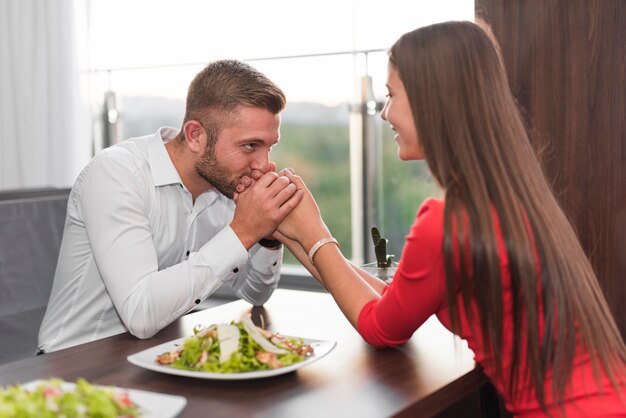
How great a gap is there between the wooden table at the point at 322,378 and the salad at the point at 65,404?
164 millimetres

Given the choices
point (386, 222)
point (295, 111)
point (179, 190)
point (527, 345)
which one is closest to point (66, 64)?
point (295, 111)

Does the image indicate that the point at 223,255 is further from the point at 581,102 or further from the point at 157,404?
the point at 581,102

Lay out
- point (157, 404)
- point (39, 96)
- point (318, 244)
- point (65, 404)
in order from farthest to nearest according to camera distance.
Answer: point (39, 96) → point (318, 244) → point (157, 404) → point (65, 404)

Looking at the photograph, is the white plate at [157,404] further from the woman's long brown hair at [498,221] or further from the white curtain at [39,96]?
the white curtain at [39,96]

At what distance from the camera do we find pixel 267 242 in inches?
81.4

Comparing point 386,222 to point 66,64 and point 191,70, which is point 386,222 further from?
point 66,64

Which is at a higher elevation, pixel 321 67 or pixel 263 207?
pixel 321 67

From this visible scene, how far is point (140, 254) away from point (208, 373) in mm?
541

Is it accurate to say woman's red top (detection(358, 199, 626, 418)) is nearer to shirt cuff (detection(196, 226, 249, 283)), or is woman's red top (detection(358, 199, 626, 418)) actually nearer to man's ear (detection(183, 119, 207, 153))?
shirt cuff (detection(196, 226, 249, 283))

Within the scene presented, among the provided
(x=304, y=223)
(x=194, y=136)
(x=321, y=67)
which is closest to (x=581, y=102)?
(x=304, y=223)

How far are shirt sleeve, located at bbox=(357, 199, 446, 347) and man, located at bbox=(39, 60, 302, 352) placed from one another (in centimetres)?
42

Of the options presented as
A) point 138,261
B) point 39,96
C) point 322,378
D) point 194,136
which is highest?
point 39,96

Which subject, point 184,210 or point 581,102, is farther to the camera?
point 184,210

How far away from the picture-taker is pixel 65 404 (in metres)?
0.96
